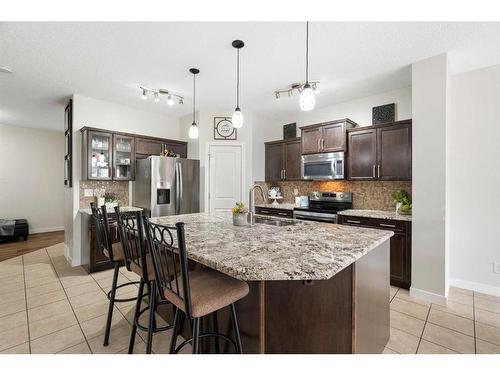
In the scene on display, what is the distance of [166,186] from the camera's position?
401cm

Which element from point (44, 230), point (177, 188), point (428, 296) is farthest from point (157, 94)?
point (44, 230)

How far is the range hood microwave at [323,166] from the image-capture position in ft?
12.5

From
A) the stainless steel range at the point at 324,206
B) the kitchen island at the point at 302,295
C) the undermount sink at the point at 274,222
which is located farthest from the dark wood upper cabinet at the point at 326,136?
the kitchen island at the point at 302,295

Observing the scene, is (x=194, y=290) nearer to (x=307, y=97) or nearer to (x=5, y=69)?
(x=307, y=97)

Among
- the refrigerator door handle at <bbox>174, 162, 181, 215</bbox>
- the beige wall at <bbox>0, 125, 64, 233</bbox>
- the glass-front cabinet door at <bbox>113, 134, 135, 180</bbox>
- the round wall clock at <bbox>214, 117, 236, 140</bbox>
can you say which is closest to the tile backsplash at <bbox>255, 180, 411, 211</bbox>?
the round wall clock at <bbox>214, 117, 236, 140</bbox>

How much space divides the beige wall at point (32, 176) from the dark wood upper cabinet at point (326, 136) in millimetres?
6408

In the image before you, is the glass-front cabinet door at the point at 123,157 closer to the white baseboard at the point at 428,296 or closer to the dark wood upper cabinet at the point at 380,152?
the dark wood upper cabinet at the point at 380,152

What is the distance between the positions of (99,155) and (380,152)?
13.8 feet

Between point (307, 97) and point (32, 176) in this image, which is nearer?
point (307, 97)

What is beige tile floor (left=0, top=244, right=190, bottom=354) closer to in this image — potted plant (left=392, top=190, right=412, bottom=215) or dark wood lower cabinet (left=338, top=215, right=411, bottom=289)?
dark wood lower cabinet (left=338, top=215, right=411, bottom=289)

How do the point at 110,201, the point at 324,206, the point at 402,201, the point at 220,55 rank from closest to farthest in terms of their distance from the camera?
the point at 220,55 < the point at 402,201 < the point at 110,201 < the point at 324,206

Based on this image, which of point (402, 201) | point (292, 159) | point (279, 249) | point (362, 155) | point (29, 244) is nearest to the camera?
point (279, 249)

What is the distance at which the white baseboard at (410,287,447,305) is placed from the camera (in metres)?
2.60

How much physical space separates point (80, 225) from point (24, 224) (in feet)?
9.38
